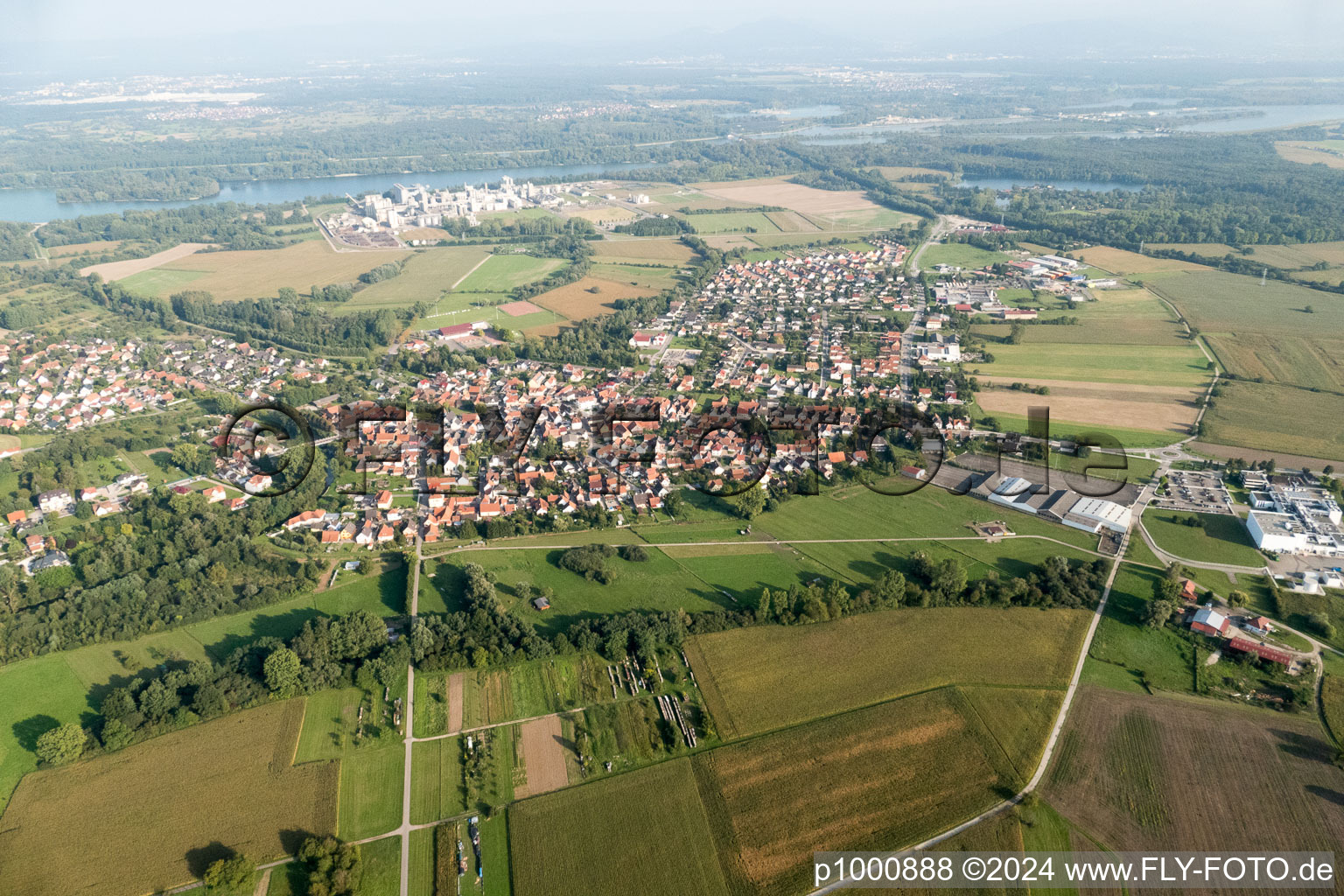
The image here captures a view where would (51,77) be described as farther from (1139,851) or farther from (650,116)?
(1139,851)

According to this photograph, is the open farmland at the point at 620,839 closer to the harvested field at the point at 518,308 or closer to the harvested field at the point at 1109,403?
the harvested field at the point at 1109,403

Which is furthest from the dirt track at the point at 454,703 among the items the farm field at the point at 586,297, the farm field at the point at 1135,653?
the farm field at the point at 586,297

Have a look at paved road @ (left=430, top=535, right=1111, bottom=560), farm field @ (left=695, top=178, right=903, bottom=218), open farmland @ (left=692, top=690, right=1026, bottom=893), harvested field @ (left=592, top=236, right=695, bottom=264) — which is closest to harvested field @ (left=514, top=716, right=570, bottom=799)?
open farmland @ (left=692, top=690, right=1026, bottom=893)

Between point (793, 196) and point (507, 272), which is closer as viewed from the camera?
point (507, 272)

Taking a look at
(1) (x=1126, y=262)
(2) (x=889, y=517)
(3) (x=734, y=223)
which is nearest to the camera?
(2) (x=889, y=517)

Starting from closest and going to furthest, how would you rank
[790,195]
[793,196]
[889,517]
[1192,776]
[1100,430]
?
[1192,776] → [889,517] → [1100,430] → [793,196] → [790,195]

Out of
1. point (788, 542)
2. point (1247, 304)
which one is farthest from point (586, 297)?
point (1247, 304)

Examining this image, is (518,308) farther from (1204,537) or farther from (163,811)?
(1204,537)
